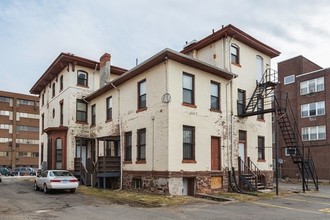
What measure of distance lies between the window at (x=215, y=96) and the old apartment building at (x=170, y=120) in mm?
62

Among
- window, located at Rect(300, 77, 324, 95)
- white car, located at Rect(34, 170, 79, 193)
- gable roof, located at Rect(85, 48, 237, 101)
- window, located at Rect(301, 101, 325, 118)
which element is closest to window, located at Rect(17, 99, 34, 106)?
window, located at Rect(300, 77, 324, 95)

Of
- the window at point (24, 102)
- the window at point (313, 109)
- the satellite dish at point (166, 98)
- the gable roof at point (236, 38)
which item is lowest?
the satellite dish at point (166, 98)

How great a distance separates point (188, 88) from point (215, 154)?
4.37 m

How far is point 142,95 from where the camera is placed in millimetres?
21594

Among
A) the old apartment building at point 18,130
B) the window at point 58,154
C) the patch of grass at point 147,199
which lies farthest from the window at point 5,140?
the patch of grass at point 147,199

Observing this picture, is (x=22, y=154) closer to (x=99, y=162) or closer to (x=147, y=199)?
(x=99, y=162)

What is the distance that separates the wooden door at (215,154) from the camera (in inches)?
829

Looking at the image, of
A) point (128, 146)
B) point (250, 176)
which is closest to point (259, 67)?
point (250, 176)

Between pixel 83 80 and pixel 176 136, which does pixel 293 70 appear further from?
pixel 176 136

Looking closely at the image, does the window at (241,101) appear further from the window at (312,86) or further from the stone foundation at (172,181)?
the window at (312,86)

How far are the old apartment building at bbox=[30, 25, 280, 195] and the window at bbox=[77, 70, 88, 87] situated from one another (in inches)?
3.3

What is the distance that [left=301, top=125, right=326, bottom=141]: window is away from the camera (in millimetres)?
42125

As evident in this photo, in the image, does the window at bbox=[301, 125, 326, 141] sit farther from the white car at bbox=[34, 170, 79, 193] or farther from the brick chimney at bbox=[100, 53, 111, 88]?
the white car at bbox=[34, 170, 79, 193]

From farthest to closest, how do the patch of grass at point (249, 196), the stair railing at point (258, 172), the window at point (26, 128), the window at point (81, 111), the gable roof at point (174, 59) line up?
the window at point (26, 128)
the window at point (81, 111)
the stair railing at point (258, 172)
the gable roof at point (174, 59)
the patch of grass at point (249, 196)
